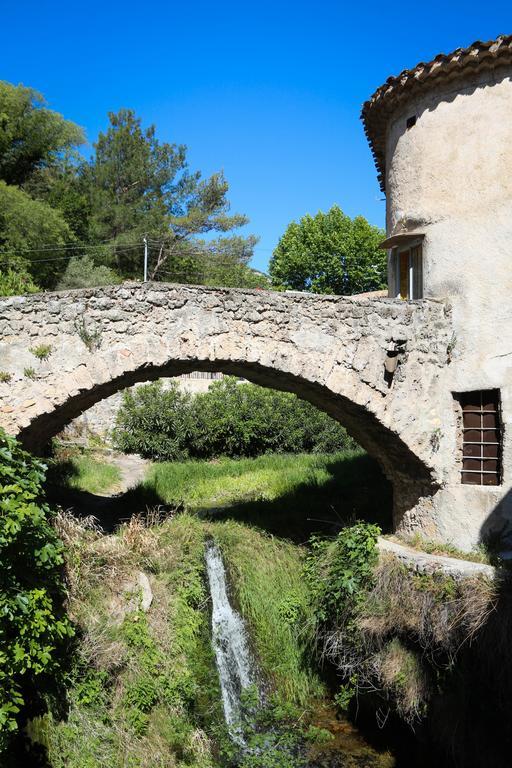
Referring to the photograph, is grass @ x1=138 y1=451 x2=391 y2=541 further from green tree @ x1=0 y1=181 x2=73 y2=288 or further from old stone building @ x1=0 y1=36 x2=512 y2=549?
green tree @ x1=0 y1=181 x2=73 y2=288

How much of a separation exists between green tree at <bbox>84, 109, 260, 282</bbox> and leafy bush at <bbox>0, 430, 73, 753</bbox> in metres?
19.9

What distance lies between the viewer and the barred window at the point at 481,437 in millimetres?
8922

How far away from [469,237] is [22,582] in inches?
274

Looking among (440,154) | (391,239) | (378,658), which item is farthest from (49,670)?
(440,154)

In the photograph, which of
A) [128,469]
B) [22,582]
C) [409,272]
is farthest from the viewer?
[128,469]

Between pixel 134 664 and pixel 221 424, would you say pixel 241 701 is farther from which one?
pixel 221 424

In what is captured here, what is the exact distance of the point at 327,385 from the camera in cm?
877

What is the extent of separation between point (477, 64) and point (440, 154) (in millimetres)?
1174

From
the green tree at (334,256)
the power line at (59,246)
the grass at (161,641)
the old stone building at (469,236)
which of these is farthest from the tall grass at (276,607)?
the green tree at (334,256)

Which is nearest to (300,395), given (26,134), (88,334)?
(88,334)

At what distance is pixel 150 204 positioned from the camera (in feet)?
93.5

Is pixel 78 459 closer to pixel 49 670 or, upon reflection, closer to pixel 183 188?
pixel 49 670

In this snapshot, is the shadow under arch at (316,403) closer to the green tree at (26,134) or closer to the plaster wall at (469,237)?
the plaster wall at (469,237)

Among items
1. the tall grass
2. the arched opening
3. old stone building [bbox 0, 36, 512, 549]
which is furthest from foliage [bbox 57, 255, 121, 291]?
the tall grass
